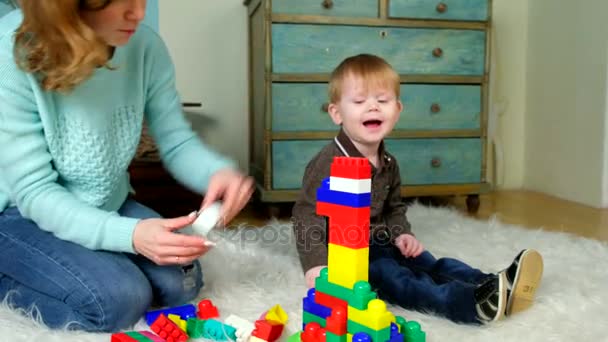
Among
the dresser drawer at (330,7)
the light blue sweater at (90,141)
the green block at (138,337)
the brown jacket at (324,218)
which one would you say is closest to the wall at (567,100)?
the dresser drawer at (330,7)

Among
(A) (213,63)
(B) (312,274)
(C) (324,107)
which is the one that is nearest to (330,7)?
(C) (324,107)

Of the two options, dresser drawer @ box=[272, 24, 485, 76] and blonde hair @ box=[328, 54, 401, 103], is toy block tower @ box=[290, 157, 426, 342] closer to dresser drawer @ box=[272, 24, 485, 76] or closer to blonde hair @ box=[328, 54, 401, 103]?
blonde hair @ box=[328, 54, 401, 103]

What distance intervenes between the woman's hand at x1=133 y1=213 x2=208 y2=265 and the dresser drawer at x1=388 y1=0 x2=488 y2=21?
49.8 inches

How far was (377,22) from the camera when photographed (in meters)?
1.82

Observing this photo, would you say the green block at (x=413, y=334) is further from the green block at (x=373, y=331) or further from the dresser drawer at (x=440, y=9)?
the dresser drawer at (x=440, y=9)

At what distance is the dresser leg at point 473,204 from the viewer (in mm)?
1983

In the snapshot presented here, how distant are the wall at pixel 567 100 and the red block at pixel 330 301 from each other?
1.69 metres

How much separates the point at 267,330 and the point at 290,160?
105 centimetres

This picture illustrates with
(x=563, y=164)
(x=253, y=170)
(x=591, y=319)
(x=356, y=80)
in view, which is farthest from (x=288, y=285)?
(x=563, y=164)

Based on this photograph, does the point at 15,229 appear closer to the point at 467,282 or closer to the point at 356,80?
the point at 356,80

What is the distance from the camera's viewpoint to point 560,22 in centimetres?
227

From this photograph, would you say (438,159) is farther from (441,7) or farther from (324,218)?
(324,218)

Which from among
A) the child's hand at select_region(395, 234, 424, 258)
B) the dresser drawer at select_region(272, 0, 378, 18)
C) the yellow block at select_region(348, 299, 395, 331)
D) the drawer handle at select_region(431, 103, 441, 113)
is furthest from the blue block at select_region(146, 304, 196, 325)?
the drawer handle at select_region(431, 103, 441, 113)

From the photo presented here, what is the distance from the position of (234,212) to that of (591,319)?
604mm
